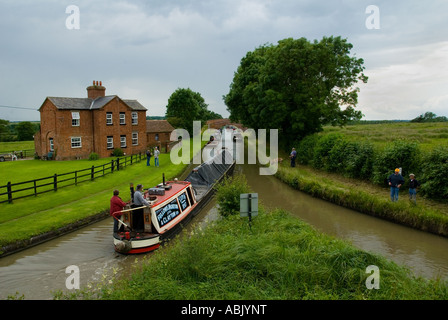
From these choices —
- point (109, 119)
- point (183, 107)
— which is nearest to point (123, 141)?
point (109, 119)

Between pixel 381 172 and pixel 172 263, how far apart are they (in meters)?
13.4

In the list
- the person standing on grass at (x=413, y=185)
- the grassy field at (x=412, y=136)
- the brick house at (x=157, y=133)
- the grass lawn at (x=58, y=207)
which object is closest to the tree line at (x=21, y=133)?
the brick house at (x=157, y=133)

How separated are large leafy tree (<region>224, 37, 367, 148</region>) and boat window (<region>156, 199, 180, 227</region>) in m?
17.0

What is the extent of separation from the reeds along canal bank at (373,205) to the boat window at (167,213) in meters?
8.61


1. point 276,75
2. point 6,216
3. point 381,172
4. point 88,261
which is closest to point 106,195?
point 6,216

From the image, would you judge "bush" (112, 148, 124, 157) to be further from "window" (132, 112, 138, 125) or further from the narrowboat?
the narrowboat

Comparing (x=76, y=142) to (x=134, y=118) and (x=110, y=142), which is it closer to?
(x=110, y=142)

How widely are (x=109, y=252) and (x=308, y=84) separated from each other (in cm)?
2154

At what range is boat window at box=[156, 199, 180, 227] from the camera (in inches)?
417

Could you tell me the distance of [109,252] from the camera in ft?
34.5

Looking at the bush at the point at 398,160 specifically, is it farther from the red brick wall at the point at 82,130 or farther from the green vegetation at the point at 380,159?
the red brick wall at the point at 82,130

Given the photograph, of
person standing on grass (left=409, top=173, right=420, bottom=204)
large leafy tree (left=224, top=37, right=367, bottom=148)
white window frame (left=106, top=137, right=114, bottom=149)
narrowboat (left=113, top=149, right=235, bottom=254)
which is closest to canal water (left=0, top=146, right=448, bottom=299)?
narrowboat (left=113, top=149, right=235, bottom=254)

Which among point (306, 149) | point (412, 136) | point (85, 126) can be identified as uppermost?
point (85, 126)

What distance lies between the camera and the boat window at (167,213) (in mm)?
10602
